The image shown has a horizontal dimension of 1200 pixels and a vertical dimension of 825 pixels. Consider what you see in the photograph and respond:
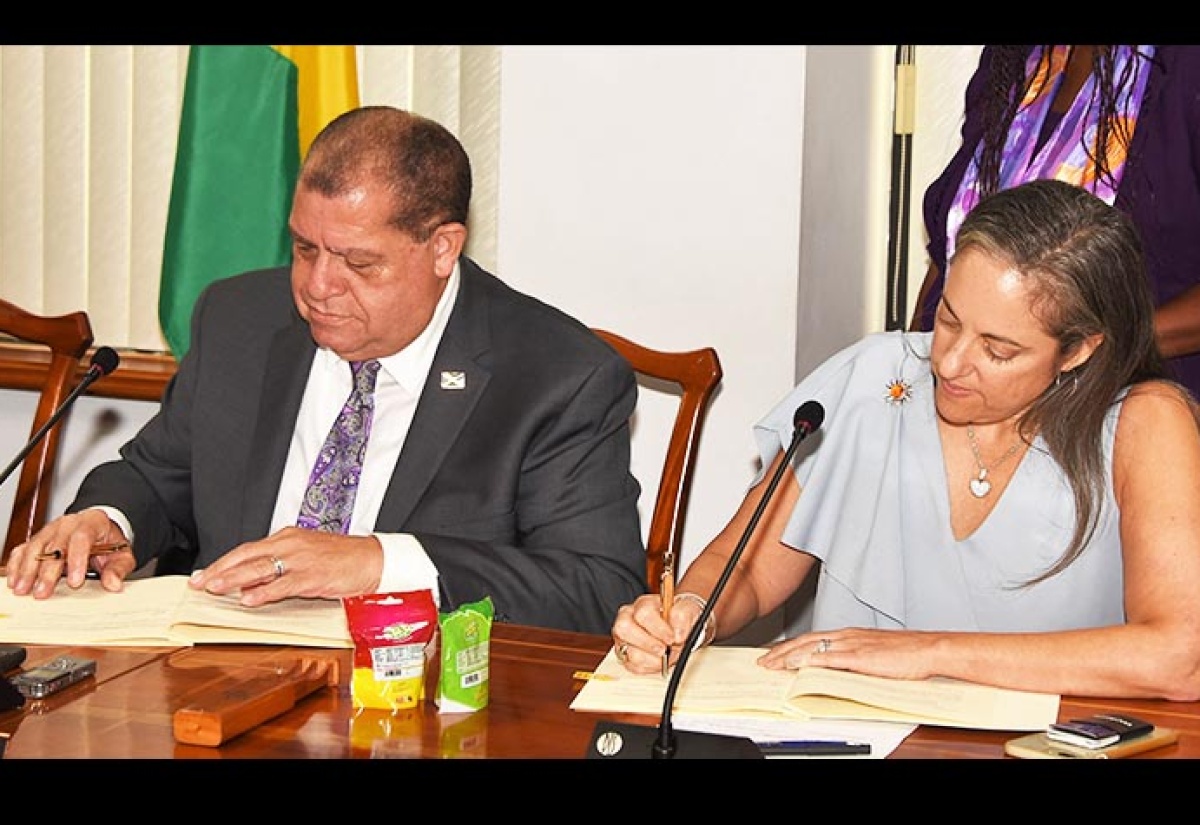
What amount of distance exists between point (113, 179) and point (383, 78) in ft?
2.43

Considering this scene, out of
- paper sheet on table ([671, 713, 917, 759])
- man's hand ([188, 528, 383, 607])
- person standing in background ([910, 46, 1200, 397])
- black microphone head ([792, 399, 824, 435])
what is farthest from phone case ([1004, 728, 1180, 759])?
person standing in background ([910, 46, 1200, 397])

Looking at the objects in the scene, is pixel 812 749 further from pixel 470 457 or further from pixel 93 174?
pixel 93 174

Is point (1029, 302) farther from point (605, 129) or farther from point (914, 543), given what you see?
point (605, 129)

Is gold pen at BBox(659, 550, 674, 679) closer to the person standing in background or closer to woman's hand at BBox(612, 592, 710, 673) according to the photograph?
woman's hand at BBox(612, 592, 710, 673)

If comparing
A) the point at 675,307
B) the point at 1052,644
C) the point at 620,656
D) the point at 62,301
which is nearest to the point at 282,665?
the point at 620,656

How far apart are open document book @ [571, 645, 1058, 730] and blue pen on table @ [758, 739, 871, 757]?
0.10m

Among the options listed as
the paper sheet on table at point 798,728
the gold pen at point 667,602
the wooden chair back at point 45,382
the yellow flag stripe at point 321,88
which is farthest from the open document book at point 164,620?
the yellow flag stripe at point 321,88

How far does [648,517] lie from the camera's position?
147 inches

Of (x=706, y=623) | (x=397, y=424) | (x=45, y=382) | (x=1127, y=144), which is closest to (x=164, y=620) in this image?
(x=397, y=424)

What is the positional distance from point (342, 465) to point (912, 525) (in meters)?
0.88

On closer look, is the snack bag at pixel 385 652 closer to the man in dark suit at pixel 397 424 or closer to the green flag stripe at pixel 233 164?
the man in dark suit at pixel 397 424

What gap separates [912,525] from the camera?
2447 millimetres

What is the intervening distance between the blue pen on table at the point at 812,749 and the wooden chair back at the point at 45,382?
1957mm

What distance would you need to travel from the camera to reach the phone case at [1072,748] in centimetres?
175
